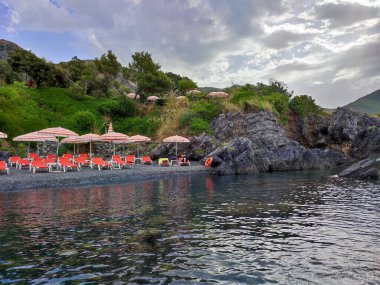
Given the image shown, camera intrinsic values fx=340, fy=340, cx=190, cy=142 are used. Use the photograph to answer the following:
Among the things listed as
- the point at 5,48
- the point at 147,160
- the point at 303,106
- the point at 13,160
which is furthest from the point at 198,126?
the point at 5,48

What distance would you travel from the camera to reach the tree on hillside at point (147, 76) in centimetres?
4997

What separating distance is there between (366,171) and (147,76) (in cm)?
3490

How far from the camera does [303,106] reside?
44.3 metres

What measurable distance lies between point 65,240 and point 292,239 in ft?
18.7

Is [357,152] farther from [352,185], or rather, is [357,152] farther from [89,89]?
[89,89]

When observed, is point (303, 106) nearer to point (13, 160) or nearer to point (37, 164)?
point (37, 164)

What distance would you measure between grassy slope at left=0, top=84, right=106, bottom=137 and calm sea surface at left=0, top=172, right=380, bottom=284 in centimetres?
2453

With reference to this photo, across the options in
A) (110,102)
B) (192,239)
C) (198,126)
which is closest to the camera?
(192,239)

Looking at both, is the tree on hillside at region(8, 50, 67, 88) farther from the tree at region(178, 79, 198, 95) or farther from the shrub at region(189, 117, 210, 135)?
the shrub at region(189, 117, 210, 135)

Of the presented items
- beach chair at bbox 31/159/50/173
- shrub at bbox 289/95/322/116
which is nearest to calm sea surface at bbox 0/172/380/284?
beach chair at bbox 31/159/50/173

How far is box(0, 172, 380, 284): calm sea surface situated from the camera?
6180 mm

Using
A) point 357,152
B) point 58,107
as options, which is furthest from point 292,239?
point 58,107

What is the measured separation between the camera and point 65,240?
8570 millimetres

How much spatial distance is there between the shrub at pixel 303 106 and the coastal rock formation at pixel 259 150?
23.8ft
